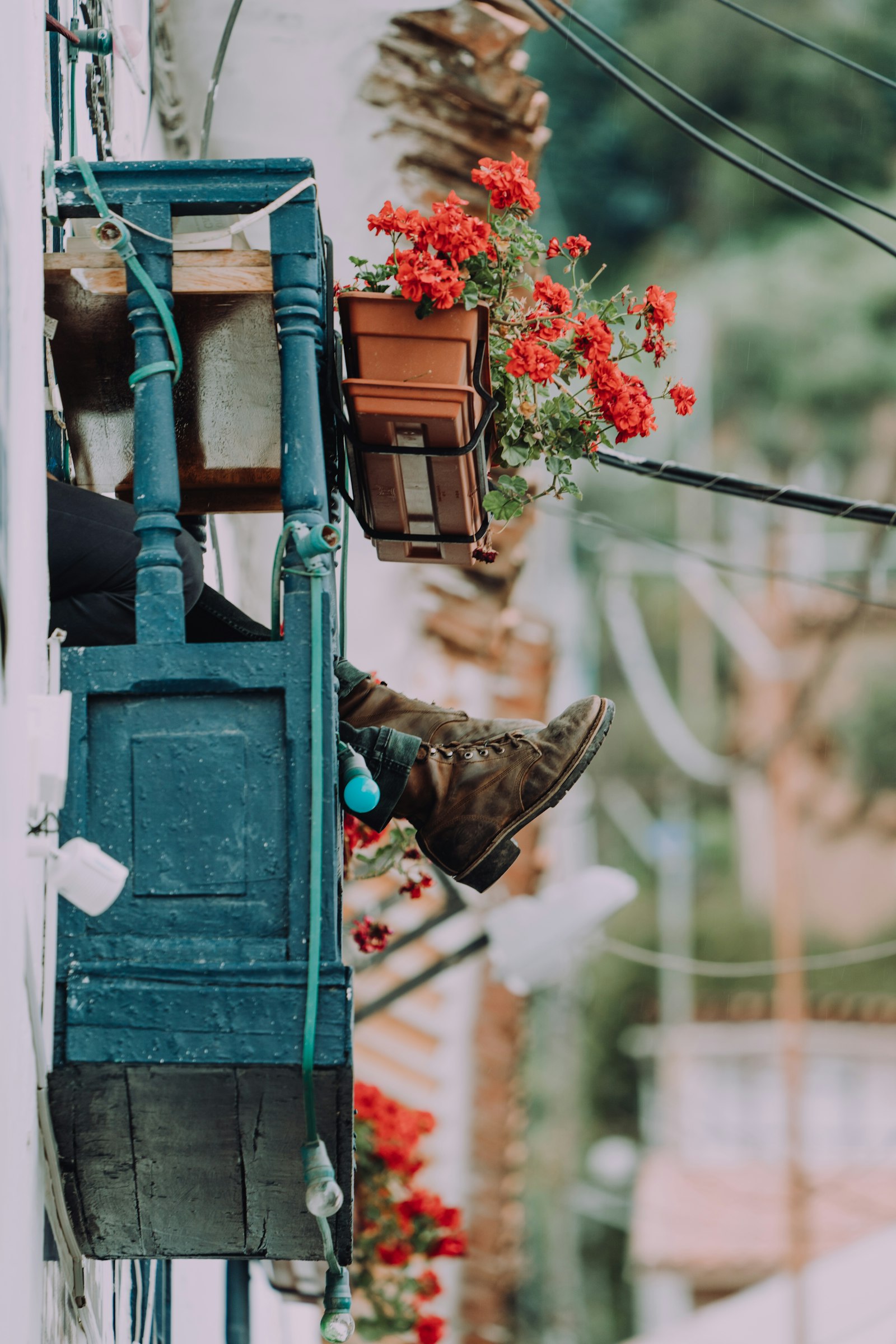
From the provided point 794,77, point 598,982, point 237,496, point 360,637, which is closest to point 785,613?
point 598,982

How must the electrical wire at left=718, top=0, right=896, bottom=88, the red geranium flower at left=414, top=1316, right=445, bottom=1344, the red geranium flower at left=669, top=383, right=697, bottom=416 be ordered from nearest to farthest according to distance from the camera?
the red geranium flower at left=669, top=383, right=697, bottom=416
the electrical wire at left=718, top=0, right=896, bottom=88
the red geranium flower at left=414, top=1316, right=445, bottom=1344

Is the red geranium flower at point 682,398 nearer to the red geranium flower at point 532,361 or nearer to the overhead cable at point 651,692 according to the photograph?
the red geranium flower at point 532,361

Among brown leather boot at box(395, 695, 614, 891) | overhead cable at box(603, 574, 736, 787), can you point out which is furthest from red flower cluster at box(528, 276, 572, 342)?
overhead cable at box(603, 574, 736, 787)

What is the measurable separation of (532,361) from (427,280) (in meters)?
0.33

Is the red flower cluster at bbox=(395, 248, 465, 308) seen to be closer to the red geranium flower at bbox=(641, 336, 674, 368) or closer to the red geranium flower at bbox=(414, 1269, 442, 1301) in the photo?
the red geranium flower at bbox=(641, 336, 674, 368)

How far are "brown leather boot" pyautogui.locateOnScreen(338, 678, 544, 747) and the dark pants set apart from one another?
10 cm

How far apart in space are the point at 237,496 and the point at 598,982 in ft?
97.0

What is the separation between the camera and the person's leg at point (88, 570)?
284 centimetres

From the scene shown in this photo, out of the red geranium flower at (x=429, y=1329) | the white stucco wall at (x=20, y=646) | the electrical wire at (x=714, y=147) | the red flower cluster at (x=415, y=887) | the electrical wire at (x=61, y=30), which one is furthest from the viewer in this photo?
the red geranium flower at (x=429, y=1329)

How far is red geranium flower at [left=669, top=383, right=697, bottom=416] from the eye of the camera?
3424 millimetres

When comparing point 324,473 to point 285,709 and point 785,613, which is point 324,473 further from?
point 785,613

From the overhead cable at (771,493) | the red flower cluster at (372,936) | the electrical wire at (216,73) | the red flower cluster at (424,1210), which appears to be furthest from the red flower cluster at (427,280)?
the red flower cluster at (424,1210)

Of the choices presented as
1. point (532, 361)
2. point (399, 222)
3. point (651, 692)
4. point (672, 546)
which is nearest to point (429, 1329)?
point (672, 546)

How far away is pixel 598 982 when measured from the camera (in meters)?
32.5
